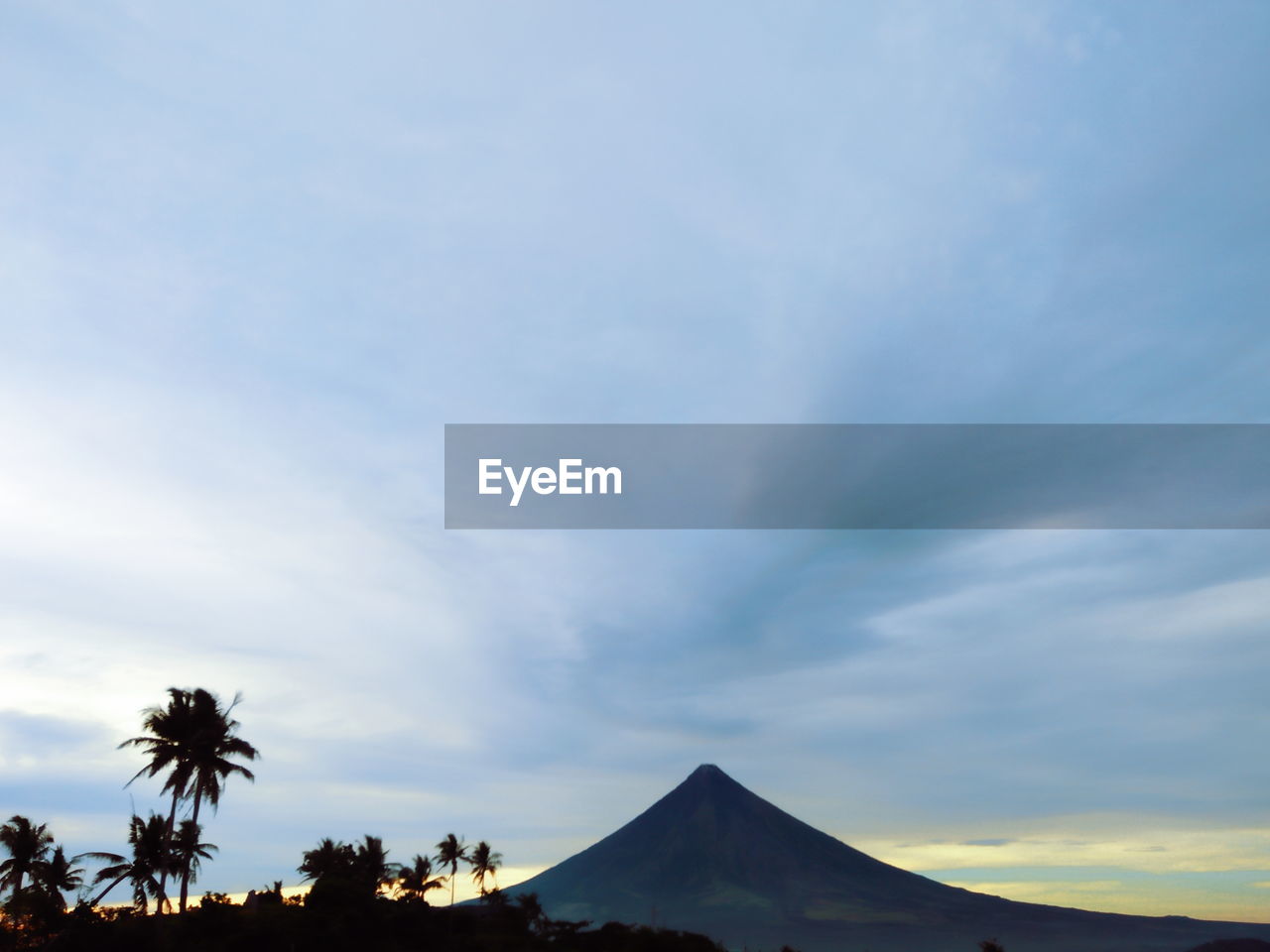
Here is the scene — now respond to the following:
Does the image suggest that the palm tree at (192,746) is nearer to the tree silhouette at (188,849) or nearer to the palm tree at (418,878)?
the tree silhouette at (188,849)

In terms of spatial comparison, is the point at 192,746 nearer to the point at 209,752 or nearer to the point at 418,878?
the point at 209,752

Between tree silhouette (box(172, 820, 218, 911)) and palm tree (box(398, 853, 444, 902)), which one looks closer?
tree silhouette (box(172, 820, 218, 911))

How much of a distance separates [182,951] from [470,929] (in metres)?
28.9

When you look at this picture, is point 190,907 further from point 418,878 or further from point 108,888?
point 418,878

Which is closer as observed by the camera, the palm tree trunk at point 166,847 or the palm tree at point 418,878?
the palm tree trunk at point 166,847

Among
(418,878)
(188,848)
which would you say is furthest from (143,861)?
(418,878)

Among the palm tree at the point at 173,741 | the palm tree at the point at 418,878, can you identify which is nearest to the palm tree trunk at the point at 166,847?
the palm tree at the point at 173,741

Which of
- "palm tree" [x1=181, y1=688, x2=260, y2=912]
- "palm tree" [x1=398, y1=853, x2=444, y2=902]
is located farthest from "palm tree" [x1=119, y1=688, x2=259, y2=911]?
"palm tree" [x1=398, y1=853, x2=444, y2=902]

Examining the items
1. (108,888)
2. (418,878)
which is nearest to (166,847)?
(108,888)

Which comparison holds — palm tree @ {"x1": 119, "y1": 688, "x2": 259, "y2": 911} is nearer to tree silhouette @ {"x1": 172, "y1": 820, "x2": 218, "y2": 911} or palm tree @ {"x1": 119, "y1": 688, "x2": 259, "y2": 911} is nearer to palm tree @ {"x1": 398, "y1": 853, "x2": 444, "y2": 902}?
tree silhouette @ {"x1": 172, "y1": 820, "x2": 218, "y2": 911}

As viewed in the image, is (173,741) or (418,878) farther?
(418,878)

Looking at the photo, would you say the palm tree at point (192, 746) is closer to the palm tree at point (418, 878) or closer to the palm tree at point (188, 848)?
the palm tree at point (188, 848)

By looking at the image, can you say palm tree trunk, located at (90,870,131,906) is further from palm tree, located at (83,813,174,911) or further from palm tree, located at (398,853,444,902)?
palm tree, located at (398,853,444,902)

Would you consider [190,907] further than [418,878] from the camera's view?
No
